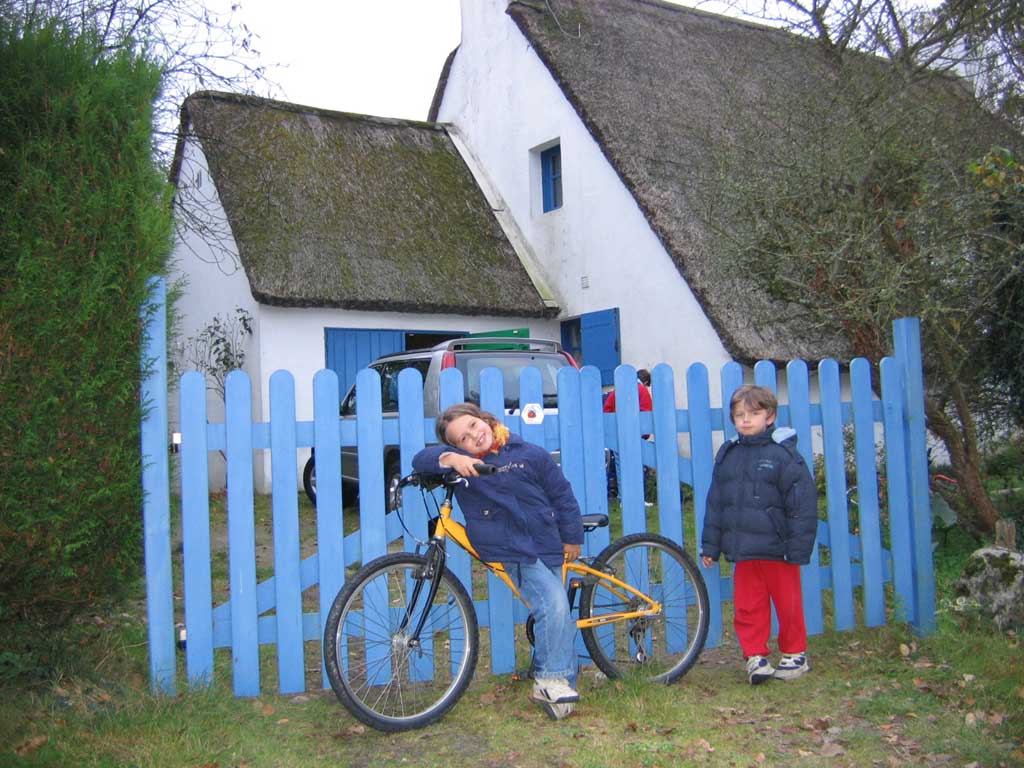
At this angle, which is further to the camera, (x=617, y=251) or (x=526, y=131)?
(x=526, y=131)

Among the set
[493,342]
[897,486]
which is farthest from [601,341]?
[897,486]

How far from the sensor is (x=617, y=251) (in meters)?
12.4

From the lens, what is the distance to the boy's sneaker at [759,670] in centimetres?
432

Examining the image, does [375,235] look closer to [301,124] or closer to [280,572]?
[301,124]

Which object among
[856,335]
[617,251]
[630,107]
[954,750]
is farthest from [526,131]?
[954,750]

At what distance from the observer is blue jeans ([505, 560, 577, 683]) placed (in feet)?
12.8

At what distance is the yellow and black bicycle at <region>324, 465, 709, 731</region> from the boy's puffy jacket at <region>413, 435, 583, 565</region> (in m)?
0.09

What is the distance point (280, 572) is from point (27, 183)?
72.9 inches

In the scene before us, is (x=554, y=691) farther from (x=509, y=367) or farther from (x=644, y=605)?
(x=509, y=367)

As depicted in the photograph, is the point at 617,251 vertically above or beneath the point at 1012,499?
above

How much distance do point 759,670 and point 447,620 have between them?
146 cm

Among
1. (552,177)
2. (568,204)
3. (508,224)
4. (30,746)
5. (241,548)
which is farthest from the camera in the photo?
(508,224)

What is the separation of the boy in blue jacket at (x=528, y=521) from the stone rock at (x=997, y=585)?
2.49 meters

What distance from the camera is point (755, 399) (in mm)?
4344
